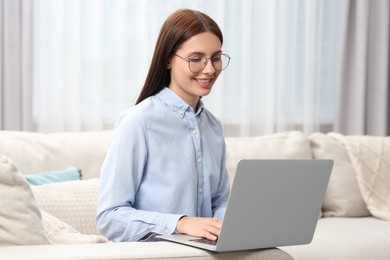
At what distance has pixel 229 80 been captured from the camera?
4141 mm

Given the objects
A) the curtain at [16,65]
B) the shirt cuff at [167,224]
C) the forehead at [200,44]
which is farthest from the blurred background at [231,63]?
the shirt cuff at [167,224]

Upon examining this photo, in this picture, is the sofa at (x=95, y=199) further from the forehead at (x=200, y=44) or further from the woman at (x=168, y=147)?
the forehead at (x=200, y=44)

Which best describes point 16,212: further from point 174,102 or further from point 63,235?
point 174,102

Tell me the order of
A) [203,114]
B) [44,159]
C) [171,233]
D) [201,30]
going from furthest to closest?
1. [44,159]
2. [203,114]
3. [201,30]
4. [171,233]

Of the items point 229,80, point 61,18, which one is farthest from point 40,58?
point 229,80

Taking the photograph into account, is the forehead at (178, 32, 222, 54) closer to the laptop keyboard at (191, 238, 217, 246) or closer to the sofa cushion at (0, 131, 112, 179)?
the laptop keyboard at (191, 238, 217, 246)

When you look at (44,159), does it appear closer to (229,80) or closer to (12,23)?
(12,23)

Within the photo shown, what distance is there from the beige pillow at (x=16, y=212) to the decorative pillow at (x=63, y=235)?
16cm

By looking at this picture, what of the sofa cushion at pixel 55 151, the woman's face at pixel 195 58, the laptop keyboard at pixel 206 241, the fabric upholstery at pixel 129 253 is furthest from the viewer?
the sofa cushion at pixel 55 151

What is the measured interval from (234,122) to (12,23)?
1.23m

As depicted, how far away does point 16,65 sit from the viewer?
12.1 feet

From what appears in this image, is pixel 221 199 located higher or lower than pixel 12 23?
lower

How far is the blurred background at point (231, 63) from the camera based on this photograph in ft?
12.3

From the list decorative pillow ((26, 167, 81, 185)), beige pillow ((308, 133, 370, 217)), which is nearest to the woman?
decorative pillow ((26, 167, 81, 185))
